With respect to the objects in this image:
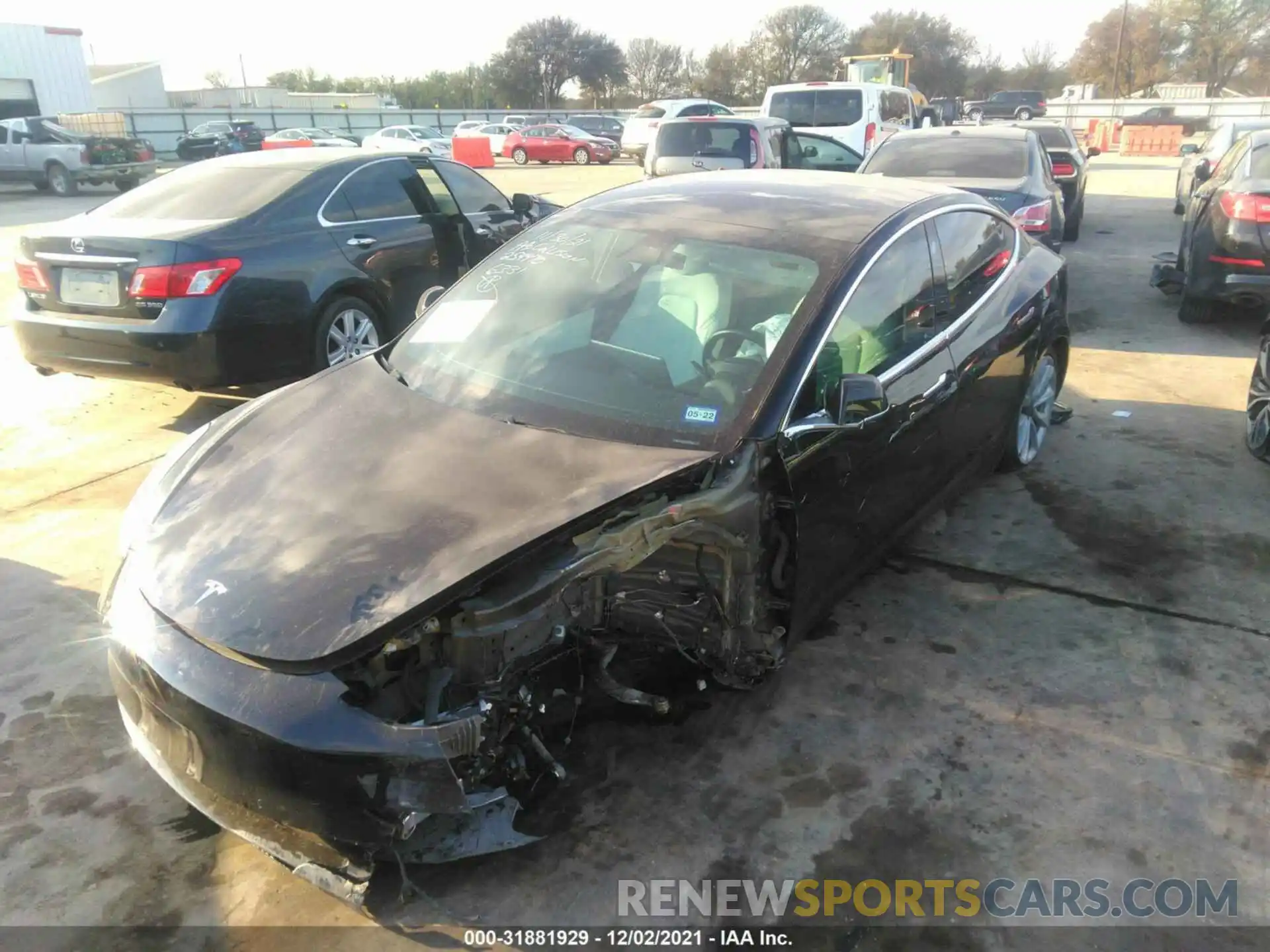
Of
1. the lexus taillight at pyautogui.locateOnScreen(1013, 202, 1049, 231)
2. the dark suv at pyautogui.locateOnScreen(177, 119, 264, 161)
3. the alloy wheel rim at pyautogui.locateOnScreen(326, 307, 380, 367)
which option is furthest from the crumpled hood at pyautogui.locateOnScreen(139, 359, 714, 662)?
the dark suv at pyautogui.locateOnScreen(177, 119, 264, 161)

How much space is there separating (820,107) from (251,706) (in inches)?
573

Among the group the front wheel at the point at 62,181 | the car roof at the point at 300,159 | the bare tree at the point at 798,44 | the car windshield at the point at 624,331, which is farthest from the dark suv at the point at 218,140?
the bare tree at the point at 798,44

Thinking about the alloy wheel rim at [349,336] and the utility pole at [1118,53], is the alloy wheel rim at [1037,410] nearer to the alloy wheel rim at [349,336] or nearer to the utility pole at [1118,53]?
the alloy wheel rim at [349,336]

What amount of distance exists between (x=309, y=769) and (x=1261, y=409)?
541 centimetres

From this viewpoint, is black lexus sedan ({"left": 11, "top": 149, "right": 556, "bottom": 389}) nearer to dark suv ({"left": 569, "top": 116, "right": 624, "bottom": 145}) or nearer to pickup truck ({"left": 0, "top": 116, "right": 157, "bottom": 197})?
pickup truck ({"left": 0, "top": 116, "right": 157, "bottom": 197})

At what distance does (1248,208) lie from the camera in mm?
7160

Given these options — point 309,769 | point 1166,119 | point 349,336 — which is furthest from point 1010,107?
point 309,769

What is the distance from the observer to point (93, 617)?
380 cm

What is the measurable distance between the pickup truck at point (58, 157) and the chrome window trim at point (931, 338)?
22490 millimetres

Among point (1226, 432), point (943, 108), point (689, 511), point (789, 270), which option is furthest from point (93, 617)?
point (943, 108)

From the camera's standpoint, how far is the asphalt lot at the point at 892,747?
8.50 ft

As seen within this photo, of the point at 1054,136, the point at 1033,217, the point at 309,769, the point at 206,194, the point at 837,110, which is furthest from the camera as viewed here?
the point at 837,110

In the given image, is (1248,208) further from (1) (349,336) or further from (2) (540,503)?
(2) (540,503)

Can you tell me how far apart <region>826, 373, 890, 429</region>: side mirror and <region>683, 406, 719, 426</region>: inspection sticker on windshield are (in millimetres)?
403
